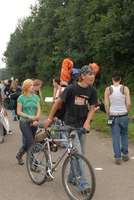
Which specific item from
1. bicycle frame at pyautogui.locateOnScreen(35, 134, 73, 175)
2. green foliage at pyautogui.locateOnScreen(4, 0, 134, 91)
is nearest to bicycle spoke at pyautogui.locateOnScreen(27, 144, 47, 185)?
bicycle frame at pyautogui.locateOnScreen(35, 134, 73, 175)

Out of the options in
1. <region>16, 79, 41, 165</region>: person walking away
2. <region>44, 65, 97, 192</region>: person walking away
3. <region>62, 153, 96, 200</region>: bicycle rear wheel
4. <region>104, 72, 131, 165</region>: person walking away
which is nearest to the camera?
<region>62, 153, 96, 200</region>: bicycle rear wheel

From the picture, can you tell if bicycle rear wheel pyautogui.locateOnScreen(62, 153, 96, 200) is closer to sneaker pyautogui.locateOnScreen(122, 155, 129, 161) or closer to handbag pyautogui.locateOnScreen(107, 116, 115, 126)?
handbag pyautogui.locateOnScreen(107, 116, 115, 126)

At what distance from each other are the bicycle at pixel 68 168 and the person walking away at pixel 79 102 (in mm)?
101

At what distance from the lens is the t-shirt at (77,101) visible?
5.26 metres

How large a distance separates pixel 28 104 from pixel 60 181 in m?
1.57

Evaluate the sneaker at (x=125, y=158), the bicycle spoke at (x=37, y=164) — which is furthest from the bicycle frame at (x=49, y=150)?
the sneaker at (x=125, y=158)

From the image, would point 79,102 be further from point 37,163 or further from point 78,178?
point 37,163

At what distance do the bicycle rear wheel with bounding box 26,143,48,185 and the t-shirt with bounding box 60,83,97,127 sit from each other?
67cm

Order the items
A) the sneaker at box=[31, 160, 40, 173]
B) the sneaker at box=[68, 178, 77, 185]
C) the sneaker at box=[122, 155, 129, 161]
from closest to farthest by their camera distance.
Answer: the sneaker at box=[68, 178, 77, 185]
the sneaker at box=[31, 160, 40, 173]
the sneaker at box=[122, 155, 129, 161]

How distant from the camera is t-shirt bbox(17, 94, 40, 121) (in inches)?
265

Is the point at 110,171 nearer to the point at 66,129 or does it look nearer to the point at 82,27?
the point at 66,129

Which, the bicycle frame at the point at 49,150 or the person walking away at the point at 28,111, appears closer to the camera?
the bicycle frame at the point at 49,150

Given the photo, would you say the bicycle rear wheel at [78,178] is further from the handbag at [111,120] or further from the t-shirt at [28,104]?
the handbag at [111,120]

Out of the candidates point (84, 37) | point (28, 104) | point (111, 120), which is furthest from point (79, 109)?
point (84, 37)
